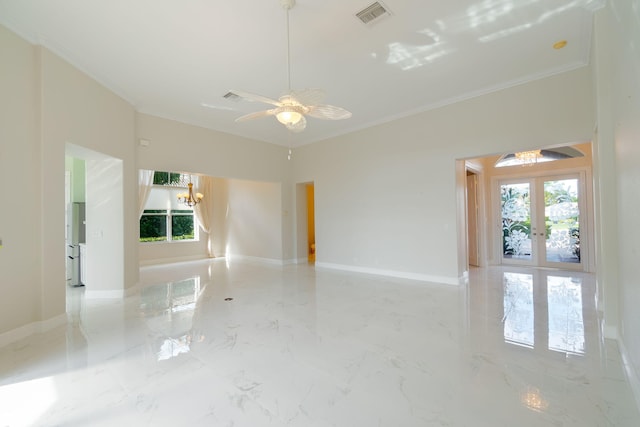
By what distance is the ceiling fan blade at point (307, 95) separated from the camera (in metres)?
2.84

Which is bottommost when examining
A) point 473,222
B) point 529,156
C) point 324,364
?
point 324,364

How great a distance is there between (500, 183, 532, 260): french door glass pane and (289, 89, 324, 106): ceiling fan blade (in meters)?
6.72


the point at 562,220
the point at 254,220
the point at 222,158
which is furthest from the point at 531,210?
the point at 222,158

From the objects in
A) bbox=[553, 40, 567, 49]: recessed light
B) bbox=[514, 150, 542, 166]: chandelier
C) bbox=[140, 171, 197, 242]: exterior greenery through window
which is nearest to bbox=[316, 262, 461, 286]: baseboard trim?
bbox=[514, 150, 542, 166]: chandelier

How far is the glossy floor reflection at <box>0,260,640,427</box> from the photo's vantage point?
184 cm

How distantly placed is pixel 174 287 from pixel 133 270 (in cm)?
79

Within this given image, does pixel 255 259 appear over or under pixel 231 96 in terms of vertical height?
under

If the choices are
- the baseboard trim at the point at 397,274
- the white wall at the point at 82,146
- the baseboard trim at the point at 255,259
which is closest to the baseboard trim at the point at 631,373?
the baseboard trim at the point at 397,274

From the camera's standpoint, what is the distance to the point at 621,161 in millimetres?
2363

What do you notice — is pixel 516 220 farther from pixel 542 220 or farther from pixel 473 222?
pixel 473 222

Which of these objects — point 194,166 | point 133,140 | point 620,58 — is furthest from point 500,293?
point 133,140

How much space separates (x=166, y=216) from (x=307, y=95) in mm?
8075

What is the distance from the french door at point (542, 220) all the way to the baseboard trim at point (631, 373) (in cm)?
493

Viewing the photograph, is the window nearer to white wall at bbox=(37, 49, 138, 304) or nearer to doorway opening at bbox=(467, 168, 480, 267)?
doorway opening at bbox=(467, 168, 480, 267)
